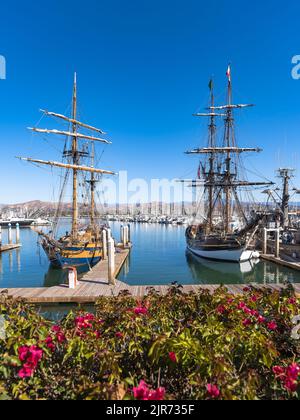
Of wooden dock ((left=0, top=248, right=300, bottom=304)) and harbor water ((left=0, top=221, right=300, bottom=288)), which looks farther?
harbor water ((left=0, top=221, right=300, bottom=288))

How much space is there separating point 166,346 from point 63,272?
915 inches

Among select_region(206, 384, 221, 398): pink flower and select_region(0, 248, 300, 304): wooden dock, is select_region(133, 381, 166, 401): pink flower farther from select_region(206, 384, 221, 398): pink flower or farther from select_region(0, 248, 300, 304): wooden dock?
select_region(0, 248, 300, 304): wooden dock

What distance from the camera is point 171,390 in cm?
366

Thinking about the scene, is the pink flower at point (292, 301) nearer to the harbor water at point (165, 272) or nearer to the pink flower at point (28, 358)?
the pink flower at point (28, 358)

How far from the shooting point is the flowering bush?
2896mm

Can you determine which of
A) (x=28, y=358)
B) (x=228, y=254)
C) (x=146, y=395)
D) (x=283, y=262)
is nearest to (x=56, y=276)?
(x=228, y=254)

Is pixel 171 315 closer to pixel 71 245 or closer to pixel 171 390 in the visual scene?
pixel 171 390

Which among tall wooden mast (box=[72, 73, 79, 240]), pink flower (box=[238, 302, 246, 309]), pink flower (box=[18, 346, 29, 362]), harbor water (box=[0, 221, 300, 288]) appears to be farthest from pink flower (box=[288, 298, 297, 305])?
tall wooden mast (box=[72, 73, 79, 240])

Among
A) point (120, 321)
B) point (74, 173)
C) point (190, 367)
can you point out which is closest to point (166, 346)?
point (190, 367)

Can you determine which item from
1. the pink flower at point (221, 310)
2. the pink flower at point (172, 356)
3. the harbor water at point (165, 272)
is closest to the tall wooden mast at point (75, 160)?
the harbor water at point (165, 272)

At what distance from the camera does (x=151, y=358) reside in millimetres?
3584

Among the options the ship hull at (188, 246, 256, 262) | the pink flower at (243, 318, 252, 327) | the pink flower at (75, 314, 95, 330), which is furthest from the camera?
the ship hull at (188, 246, 256, 262)

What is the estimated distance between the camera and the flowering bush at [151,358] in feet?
9.50

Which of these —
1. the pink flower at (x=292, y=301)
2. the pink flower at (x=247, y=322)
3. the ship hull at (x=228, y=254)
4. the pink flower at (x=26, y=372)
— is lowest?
the ship hull at (x=228, y=254)
